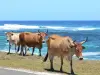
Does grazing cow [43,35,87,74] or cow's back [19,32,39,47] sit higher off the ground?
grazing cow [43,35,87,74]

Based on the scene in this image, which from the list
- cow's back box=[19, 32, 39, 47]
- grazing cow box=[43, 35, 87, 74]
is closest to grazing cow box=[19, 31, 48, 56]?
cow's back box=[19, 32, 39, 47]

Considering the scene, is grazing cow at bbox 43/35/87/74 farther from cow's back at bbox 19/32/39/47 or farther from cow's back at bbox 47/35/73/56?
cow's back at bbox 19/32/39/47

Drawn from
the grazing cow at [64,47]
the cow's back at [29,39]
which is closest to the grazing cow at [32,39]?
the cow's back at [29,39]

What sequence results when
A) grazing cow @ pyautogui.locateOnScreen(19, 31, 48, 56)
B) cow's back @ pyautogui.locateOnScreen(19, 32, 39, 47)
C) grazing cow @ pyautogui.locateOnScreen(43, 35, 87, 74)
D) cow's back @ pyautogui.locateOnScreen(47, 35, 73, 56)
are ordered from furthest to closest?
1. cow's back @ pyautogui.locateOnScreen(19, 32, 39, 47)
2. grazing cow @ pyautogui.locateOnScreen(19, 31, 48, 56)
3. cow's back @ pyautogui.locateOnScreen(47, 35, 73, 56)
4. grazing cow @ pyautogui.locateOnScreen(43, 35, 87, 74)

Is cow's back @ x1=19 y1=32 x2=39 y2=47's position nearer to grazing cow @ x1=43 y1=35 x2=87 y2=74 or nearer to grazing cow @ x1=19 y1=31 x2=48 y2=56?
grazing cow @ x1=19 y1=31 x2=48 y2=56

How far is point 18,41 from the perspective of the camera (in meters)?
28.5

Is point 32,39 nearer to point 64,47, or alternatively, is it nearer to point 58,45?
point 58,45

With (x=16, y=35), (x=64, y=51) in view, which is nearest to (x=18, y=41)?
(x=16, y=35)

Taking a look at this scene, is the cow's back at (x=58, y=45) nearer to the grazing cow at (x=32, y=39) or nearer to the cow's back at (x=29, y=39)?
the grazing cow at (x=32, y=39)

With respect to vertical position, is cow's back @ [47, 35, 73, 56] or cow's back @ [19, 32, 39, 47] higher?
cow's back @ [47, 35, 73, 56]

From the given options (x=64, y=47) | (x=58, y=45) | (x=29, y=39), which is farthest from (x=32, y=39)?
(x=64, y=47)

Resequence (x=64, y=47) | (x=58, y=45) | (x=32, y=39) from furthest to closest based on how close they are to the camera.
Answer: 1. (x=32, y=39)
2. (x=58, y=45)
3. (x=64, y=47)

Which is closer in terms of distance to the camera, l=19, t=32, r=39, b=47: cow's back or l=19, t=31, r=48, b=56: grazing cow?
l=19, t=31, r=48, b=56: grazing cow

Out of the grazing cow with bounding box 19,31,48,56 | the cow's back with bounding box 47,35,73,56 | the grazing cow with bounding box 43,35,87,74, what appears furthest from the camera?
the grazing cow with bounding box 19,31,48,56
